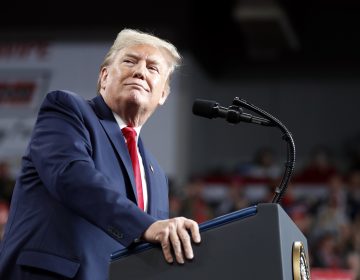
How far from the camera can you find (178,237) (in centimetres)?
150

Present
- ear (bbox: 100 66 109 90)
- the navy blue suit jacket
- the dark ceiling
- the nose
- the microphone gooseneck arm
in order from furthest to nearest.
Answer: the dark ceiling, ear (bbox: 100 66 109 90), the nose, the microphone gooseneck arm, the navy blue suit jacket

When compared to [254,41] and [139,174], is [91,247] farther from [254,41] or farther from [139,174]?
[254,41]

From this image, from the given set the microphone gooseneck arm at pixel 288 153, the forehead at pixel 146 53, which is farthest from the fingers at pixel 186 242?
the forehead at pixel 146 53

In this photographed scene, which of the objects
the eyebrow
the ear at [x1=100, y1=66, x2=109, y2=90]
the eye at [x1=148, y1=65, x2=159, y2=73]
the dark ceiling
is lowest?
the dark ceiling

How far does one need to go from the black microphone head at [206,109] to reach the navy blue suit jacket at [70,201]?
0.65 feet

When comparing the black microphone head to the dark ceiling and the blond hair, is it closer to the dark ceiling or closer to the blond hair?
the blond hair

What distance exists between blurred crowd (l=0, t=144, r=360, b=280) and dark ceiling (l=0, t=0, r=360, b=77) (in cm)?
148

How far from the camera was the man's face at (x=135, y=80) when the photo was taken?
2.00 m

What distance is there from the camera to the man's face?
200cm

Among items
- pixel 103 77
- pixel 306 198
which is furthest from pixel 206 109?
pixel 306 198

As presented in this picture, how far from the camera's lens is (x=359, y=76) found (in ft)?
35.1

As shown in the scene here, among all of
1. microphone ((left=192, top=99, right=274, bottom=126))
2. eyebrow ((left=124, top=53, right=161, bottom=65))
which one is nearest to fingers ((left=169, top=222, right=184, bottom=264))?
microphone ((left=192, top=99, right=274, bottom=126))

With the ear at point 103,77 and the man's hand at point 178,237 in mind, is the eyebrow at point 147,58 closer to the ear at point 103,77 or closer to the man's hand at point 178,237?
the ear at point 103,77

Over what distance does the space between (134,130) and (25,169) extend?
31 cm
